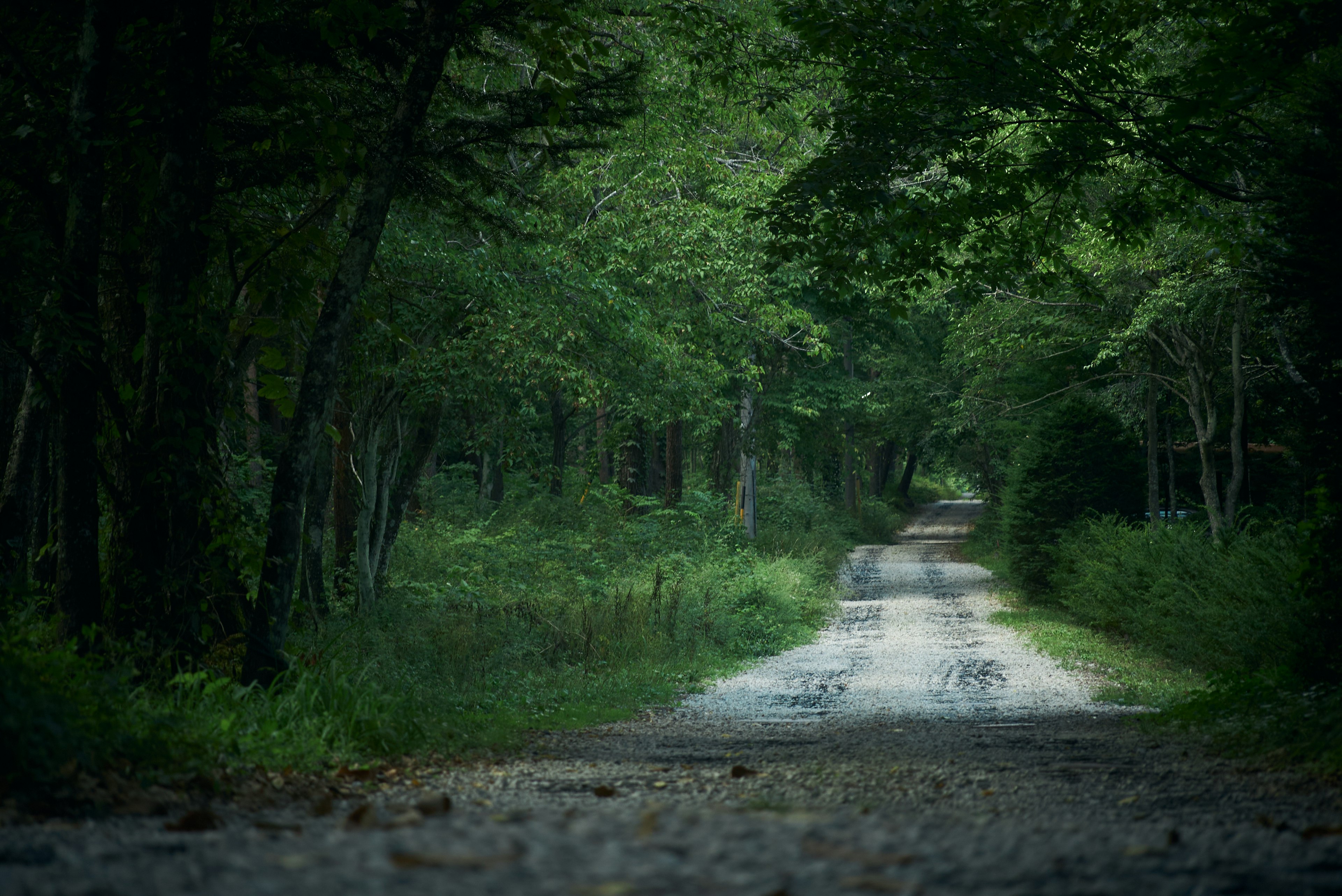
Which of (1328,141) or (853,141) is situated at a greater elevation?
(853,141)

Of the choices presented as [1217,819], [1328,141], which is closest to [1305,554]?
[1328,141]

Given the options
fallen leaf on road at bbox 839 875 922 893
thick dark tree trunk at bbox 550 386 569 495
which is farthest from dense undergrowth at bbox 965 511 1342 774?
thick dark tree trunk at bbox 550 386 569 495

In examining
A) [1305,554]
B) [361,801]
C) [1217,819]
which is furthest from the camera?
[1305,554]

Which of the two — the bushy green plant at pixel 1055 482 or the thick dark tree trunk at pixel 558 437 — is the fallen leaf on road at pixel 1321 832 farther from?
the thick dark tree trunk at pixel 558 437

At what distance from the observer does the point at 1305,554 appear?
24.4 feet

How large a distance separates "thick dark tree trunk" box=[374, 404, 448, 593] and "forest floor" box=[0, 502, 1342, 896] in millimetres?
7969

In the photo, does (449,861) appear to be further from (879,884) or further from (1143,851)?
(1143,851)

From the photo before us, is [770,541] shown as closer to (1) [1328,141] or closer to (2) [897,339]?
(2) [897,339]

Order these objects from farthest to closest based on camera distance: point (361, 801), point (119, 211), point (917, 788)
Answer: point (119, 211), point (917, 788), point (361, 801)

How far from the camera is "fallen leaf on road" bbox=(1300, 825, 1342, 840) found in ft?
12.9

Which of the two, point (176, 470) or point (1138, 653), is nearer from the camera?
point (176, 470)

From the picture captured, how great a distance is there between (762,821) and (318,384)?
4810 millimetres

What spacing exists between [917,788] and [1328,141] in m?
5.89

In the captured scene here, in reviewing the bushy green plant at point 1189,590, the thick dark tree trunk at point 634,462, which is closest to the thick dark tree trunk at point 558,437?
the thick dark tree trunk at point 634,462
